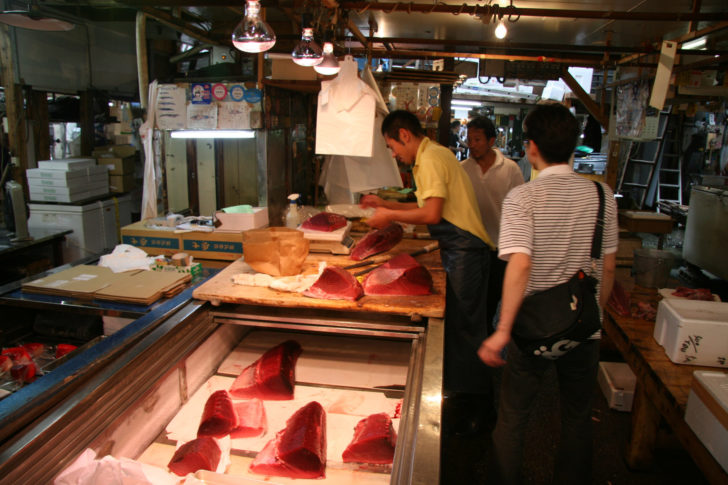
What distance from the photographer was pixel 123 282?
137 inches

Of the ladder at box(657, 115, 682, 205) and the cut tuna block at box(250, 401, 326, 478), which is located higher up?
the ladder at box(657, 115, 682, 205)

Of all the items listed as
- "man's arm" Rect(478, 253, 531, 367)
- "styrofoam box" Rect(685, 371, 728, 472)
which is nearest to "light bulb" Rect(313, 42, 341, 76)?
"man's arm" Rect(478, 253, 531, 367)

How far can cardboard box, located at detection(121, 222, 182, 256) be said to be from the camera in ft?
14.7

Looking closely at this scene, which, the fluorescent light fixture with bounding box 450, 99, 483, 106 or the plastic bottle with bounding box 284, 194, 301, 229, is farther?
the fluorescent light fixture with bounding box 450, 99, 483, 106

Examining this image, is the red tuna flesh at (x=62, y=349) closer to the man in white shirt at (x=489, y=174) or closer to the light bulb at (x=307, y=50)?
the light bulb at (x=307, y=50)

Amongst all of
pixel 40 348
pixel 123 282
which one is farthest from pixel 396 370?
pixel 40 348

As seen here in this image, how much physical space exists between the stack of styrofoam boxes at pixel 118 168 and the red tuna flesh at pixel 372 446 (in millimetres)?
7655

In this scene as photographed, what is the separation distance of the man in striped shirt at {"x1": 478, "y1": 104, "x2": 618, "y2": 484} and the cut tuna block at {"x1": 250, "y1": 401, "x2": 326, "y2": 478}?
102 cm

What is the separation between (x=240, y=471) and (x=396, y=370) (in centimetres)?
125

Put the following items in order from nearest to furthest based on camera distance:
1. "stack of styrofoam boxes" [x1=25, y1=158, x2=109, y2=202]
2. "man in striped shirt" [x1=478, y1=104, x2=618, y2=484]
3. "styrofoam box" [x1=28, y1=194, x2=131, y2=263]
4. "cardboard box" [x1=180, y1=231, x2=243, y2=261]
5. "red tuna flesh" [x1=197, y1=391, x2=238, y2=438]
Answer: "red tuna flesh" [x1=197, y1=391, x2=238, y2=438]
"man in striped shirt" [x1=478, y1=104, x2=618, y2=484]
"cardboard box" [x1=180, y1=231, x2=243, y2=261]
"stack of styrofoam boxes" [x1=25, y1=158, x2=109, y2=202]
"styrofoam box" [x1=28, y1=194, x2=131, y2=263]

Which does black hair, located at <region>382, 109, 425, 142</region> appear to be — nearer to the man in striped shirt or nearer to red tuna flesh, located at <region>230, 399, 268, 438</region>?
the man in striped shirt

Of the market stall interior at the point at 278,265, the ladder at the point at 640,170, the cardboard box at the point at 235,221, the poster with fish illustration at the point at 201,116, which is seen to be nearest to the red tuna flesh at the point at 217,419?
the market stall interior at the point at 278,265

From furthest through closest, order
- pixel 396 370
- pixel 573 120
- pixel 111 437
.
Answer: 1. pixel 396 370
2. pixel 573 120
3. pixel 111 437

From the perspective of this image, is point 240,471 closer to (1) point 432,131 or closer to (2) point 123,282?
(2) point 123,282
